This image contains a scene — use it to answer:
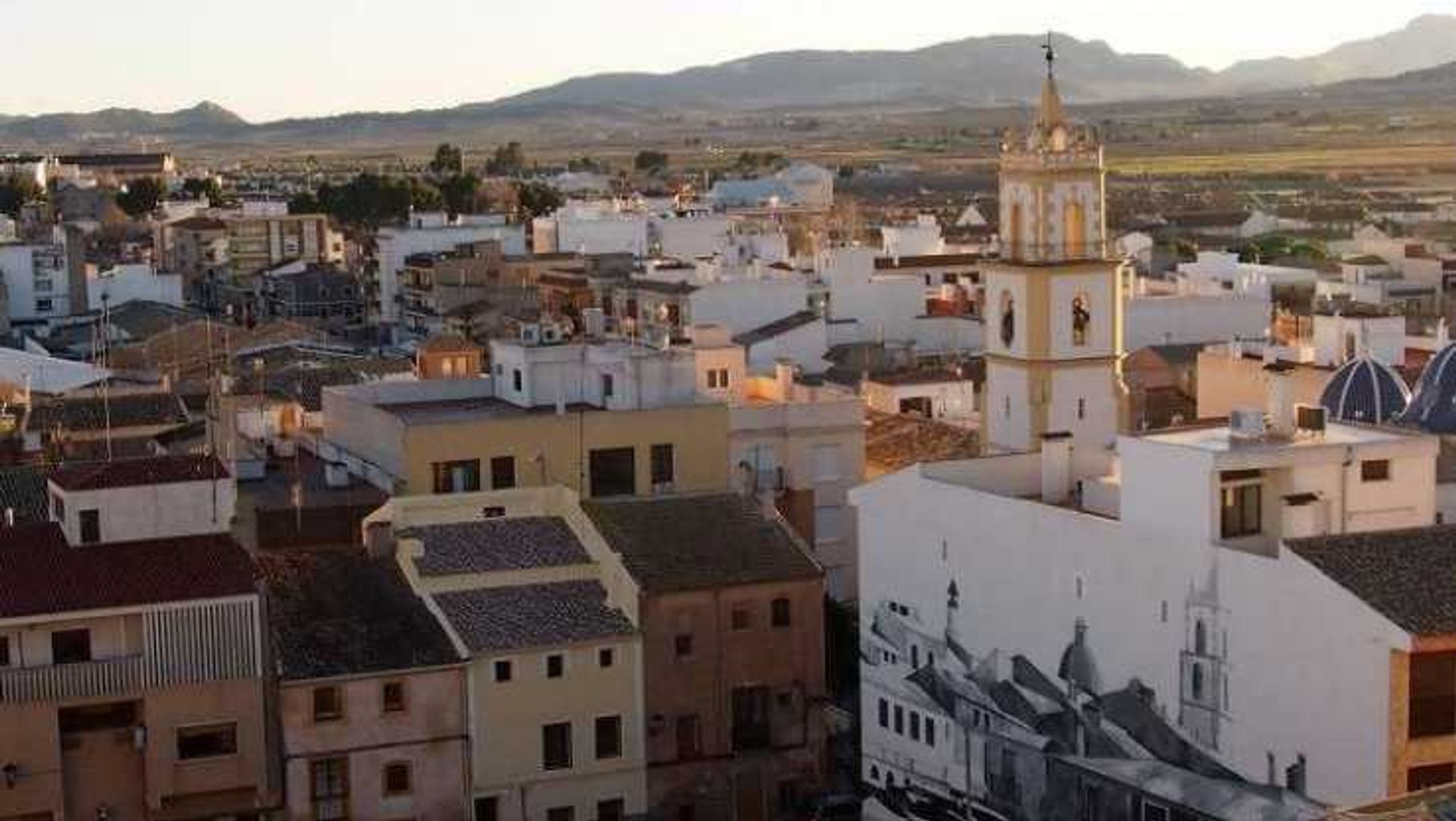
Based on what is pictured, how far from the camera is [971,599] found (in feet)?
93.6

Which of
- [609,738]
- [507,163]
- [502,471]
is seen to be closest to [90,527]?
[609,738]

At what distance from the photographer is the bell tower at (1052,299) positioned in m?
36.3

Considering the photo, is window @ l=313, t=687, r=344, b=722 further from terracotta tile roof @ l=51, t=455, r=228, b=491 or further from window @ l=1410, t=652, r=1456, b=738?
window @ l=1410, t=652, r=1456, b=738

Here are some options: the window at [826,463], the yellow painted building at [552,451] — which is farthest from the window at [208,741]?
the window at [826,463]

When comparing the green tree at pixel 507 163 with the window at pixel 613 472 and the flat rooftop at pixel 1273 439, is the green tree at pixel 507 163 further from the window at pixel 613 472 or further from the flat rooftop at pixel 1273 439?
the flat rooftop at pixel 1273 439

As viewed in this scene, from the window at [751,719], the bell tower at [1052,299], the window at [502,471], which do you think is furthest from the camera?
the bell tower at [1052,299]

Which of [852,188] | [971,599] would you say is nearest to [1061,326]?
[971,599]

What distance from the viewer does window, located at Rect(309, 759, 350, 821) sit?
27953mm

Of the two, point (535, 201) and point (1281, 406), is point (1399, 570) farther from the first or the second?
point (535, 201)

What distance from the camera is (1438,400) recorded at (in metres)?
32.8

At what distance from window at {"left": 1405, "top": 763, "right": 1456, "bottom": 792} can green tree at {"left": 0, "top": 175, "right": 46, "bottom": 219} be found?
103574mm

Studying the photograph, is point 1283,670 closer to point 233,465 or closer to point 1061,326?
point 1061,326

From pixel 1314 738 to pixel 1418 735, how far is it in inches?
42.8

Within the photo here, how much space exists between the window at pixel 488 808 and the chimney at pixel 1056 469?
714 centimetres
